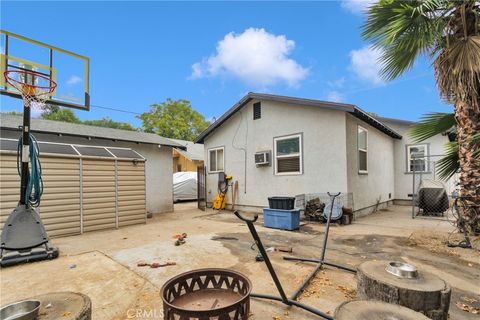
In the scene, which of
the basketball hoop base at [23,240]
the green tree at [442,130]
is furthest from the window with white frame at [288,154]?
the basketball hoop base at [23,240]

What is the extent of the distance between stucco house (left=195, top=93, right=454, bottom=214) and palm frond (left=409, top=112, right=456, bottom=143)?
1.80 meters

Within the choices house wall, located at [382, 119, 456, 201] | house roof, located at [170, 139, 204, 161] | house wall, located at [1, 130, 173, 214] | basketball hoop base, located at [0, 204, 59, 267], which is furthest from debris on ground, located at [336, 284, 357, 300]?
house roof, located at [170, 139, 204, 161]

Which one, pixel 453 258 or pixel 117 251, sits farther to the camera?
pixel 117 251

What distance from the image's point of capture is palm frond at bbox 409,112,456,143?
4.83 metres

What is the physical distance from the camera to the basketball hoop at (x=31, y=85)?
3973mm

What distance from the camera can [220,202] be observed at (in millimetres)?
9492

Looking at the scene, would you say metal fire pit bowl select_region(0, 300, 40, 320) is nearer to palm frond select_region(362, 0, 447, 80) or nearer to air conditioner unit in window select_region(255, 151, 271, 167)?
palm frond select_region(362, 0, 447, 80)

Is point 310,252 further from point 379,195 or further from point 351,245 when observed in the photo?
point 379,195

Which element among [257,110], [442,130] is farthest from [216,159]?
[442,130]

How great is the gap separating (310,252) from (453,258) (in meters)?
2.17

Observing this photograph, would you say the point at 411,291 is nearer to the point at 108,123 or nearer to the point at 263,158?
the point at 263,158

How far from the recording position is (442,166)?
520 cm

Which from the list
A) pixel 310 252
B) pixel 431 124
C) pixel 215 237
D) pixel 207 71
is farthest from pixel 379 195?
pixel 207 71

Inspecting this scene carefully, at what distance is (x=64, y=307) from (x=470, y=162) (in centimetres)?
628
